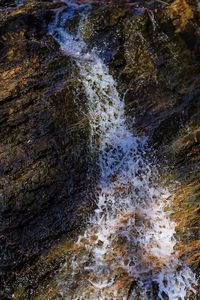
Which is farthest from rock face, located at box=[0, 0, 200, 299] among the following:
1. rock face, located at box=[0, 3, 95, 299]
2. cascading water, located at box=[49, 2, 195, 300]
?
cascading water, located at box=[49, 2, 195, 300]

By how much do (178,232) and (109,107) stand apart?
3.02m

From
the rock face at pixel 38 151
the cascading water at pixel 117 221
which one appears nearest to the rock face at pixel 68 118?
the rock face at pixel 38 151

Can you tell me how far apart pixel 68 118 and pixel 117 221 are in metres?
2.24

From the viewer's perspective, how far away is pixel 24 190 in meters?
7.22

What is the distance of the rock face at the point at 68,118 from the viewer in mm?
7051

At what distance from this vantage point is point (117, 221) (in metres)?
7.47

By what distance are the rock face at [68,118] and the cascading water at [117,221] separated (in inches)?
9.3

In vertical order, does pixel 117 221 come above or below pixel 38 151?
below

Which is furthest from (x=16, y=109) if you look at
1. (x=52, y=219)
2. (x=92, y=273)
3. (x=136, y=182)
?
(x=92, y=273)

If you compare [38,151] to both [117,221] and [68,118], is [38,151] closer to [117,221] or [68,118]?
[68,118]

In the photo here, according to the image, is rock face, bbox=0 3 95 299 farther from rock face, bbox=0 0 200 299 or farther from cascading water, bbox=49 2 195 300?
cascading water, bbox=49 2 195 300

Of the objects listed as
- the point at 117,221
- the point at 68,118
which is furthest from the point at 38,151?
the point at 117,221

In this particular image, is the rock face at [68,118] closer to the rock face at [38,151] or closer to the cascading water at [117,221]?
the rock face at [38,151]

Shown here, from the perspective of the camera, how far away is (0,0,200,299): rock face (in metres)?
7.05
